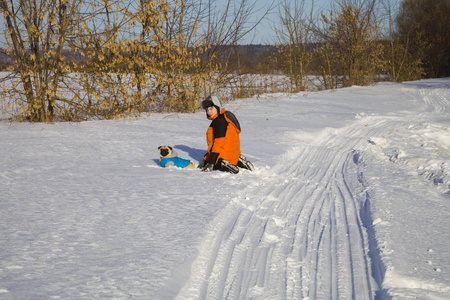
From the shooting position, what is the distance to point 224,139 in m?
5.26

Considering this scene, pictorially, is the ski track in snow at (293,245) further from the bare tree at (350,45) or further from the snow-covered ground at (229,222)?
the bare tree at (350,45)

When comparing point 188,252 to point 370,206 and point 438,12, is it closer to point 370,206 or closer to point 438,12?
point 370,206

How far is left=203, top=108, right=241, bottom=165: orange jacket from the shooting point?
5266mm

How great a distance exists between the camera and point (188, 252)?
298 centimetres

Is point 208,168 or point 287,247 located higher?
point 208,168

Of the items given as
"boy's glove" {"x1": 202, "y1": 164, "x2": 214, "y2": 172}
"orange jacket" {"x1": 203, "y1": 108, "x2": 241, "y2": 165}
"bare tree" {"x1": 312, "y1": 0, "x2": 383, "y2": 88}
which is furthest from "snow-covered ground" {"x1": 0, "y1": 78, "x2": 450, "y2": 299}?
"bare tree" {"x1": 312, "y1": 0, "x2": 383, "y2": 88}

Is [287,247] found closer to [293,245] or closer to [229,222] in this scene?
[293,245]

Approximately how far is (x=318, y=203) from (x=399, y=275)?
1645 millimetres

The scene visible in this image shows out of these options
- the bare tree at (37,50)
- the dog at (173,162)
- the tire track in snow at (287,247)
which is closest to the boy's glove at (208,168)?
the dog at (173,162)

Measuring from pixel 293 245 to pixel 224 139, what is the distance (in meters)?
2.35

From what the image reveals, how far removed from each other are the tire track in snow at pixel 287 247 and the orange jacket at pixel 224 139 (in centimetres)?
64

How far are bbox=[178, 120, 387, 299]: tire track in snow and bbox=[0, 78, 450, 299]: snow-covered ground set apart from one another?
0.04ft

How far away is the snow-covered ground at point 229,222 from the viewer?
2576mm

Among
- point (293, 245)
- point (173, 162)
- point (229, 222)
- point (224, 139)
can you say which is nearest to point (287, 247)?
point (293, 245)
